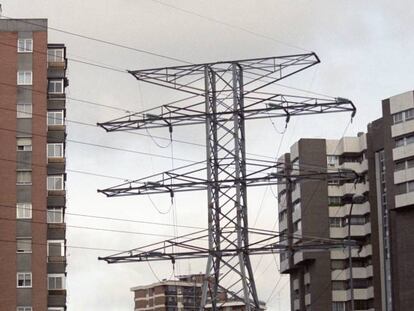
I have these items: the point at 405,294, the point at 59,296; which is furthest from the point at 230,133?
the point at 405,294

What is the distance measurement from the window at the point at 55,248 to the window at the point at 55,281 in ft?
5.95

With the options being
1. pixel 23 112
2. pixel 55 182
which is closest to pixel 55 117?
pixel 23 112

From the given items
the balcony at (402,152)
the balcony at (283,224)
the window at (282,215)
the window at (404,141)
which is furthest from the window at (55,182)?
the window at (282,215)

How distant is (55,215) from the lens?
330 ft

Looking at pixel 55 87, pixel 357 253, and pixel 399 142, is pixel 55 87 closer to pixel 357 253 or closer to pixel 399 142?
pixel 399 142

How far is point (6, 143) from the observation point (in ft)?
334

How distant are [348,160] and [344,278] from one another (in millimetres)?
17035

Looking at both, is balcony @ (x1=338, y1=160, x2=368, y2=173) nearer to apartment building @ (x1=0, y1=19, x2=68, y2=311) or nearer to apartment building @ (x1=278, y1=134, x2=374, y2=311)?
apartment building @ (x1=278, y1=134, x2=374, y2=311)

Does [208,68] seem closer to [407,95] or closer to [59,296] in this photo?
[59,296]

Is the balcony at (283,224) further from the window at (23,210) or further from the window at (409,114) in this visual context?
the window at (23,210)

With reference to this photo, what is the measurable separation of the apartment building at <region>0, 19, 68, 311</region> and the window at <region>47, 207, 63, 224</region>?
0.09 meters

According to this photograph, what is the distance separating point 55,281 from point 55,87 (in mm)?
18241

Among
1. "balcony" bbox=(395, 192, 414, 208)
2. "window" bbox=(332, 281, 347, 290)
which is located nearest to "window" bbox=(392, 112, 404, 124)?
"balcony" bbox=(395, 192, 414, 208)

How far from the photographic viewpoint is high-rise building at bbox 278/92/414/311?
470 feet
